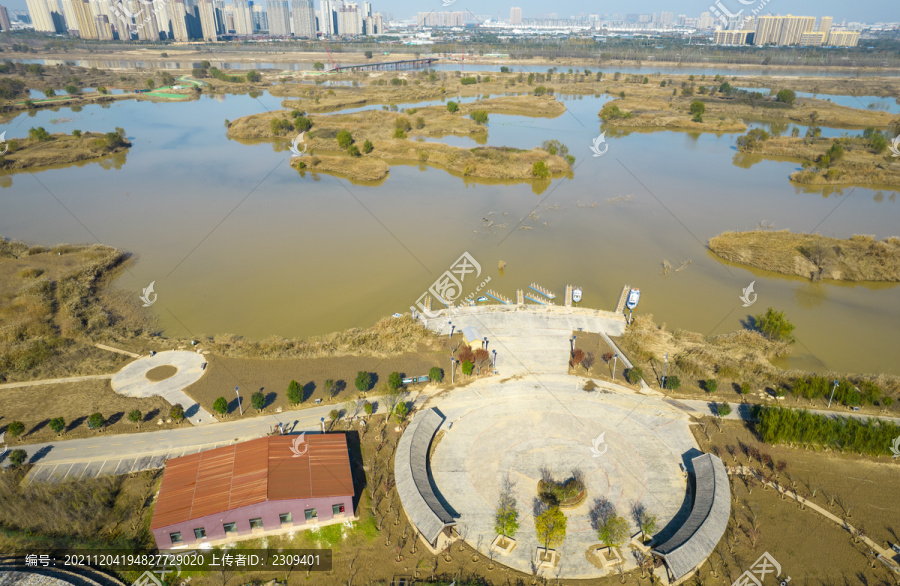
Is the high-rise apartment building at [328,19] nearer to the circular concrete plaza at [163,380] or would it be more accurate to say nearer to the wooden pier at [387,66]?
the wooden pier at [387,66]

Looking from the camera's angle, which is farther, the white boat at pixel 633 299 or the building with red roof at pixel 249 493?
the white boat at pixel 633 299

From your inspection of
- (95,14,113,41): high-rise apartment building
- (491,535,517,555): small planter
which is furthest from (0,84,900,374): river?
(95,14,113,41): high-rise apartment building

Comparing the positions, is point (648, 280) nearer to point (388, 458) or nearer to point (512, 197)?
point (512, 197)

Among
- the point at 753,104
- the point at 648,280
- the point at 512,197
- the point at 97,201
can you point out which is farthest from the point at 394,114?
the point at 753,104

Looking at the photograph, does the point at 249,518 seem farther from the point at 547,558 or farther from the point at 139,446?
the point at 547,558

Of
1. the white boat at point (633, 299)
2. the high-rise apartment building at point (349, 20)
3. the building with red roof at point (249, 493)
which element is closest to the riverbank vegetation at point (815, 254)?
the white boat at point (633, 299)
